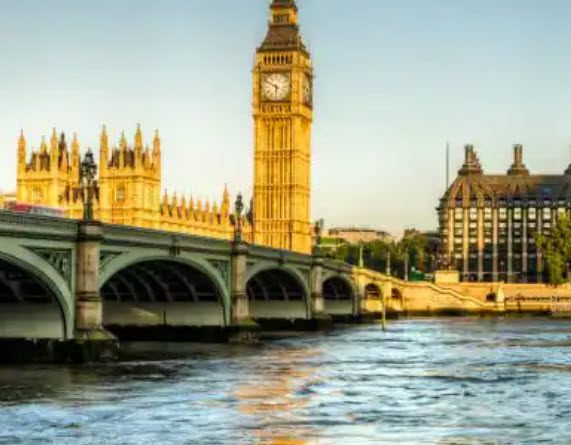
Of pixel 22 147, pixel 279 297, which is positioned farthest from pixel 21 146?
pixel 279 297

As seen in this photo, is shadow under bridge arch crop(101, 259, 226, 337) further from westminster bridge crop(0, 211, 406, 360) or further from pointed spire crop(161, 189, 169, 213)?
pointed spire crop(161, 189, 169, 213)

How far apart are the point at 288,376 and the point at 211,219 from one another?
112m

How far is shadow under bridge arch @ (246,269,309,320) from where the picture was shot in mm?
92812

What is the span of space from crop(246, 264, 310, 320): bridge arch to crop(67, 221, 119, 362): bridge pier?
38.9m

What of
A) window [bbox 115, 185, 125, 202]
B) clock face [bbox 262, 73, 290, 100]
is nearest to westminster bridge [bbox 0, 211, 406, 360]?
window [bbox 115, 185, 125, 202]

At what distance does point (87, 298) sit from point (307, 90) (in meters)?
125

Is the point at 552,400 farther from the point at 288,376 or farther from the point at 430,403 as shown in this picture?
the point at 288,376

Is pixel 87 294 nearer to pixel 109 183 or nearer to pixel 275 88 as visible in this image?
pixel 109 183

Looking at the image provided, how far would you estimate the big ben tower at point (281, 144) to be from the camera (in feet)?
552

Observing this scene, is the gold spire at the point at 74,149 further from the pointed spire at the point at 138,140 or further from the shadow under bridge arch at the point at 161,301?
the shadow under bridge arch at the point at 161,301

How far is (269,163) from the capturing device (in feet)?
557

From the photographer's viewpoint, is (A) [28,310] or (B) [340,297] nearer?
(A) [28,310]

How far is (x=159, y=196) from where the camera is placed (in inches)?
5758

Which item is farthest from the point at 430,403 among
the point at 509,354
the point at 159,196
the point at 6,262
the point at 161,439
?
the point at 159,196
